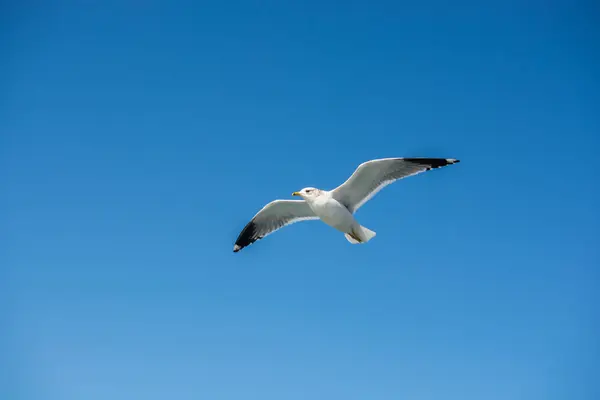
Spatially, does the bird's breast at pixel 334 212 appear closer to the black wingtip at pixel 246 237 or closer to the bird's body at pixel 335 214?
the bird's body at pixel 335 214

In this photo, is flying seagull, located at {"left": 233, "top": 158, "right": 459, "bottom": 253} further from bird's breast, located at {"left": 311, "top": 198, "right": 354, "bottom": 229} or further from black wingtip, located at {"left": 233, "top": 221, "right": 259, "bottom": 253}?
black wingtip, located at {"left": 233, "top": 221, "right": 259, "bottom": 253}

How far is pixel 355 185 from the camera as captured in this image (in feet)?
35.2

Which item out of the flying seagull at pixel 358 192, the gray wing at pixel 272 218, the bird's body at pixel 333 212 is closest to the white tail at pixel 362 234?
the flying seagull at pixel 358 192

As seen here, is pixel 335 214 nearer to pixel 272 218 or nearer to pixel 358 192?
pixel 358 192

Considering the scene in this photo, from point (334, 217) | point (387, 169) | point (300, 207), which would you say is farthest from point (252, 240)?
point (387, 169)

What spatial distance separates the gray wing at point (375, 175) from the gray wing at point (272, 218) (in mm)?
1195

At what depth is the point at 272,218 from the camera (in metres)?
12.4

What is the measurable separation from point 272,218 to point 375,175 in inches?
114

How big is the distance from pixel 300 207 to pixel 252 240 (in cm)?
153

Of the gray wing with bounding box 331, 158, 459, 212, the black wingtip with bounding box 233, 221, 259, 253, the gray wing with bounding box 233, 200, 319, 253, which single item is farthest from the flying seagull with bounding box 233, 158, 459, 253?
the black wingtip with bounding box 233, 221, 259, 253

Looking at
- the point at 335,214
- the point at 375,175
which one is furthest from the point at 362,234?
the point at 375,175

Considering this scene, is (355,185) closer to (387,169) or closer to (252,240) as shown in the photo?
(387,169)

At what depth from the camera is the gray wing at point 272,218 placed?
39.2 ft

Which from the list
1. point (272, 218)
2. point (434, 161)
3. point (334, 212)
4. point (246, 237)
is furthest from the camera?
point (246, 237)
